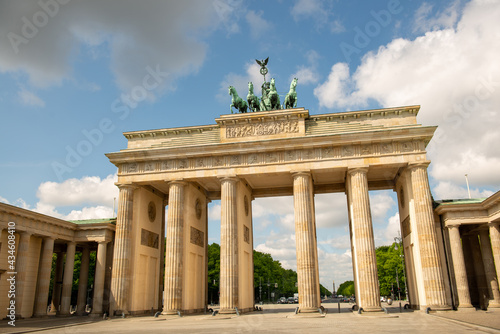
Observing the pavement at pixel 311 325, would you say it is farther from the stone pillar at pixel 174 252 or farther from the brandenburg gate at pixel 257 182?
the brandenburg gate at pixel 257 182

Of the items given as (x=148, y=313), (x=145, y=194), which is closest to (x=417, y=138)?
(x=145, y=194)

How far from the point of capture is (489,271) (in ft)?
99.0

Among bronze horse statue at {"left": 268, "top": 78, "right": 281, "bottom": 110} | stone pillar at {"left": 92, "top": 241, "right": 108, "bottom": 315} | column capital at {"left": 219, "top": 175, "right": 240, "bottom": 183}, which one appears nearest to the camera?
stone pillar at {"left": 92, "top": 241, "right": 108, "bottom": 315}

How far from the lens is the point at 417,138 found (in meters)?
31.2

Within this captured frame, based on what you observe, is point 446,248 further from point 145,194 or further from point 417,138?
point 145,194

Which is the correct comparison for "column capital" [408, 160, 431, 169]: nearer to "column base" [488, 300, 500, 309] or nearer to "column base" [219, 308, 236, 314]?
"column base" [488, 300, 500, 309]

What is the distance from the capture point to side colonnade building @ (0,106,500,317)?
97.8 feet

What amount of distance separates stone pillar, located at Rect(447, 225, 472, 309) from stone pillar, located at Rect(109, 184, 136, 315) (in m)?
25.5

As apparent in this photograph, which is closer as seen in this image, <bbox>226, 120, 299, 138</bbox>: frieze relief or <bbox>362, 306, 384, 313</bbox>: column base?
<bbox>362, 306, 384, 313</bbox>: column base

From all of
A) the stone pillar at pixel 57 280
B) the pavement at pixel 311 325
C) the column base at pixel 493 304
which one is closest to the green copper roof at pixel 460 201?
the column base at pixel 493 304

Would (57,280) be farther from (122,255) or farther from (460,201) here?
(460,201)

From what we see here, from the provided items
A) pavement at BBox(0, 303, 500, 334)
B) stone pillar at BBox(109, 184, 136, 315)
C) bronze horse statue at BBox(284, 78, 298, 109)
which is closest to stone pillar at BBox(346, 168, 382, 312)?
pavement at BBox(0, 303, 500, 334)

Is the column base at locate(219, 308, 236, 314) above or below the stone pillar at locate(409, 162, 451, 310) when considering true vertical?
below

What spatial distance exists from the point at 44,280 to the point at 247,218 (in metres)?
18.2
